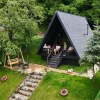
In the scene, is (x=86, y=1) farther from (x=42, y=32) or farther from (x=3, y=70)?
(x=3, y=70)

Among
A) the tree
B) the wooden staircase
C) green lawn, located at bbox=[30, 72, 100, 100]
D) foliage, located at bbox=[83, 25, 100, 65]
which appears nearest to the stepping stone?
green lawn, located at bbox=[30, 72, 100, 100]

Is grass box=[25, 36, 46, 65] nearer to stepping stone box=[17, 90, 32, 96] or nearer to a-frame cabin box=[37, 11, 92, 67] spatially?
a-frame cabin box=[37, 11, 92, 67]

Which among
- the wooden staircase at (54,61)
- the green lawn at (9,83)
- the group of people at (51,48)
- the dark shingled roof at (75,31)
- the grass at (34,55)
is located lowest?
the grass at (34,55)

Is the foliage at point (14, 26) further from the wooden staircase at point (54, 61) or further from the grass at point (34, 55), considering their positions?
the wooden staircase at point (54, 61)

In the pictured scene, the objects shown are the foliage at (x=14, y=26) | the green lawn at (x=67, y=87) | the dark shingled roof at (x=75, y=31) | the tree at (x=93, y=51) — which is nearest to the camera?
the tree at (x=93, y=51)

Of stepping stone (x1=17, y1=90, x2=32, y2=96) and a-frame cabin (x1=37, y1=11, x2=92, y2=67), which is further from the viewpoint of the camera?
a-frame cabin (x1=37, y1=11, x2=92, y2=67)

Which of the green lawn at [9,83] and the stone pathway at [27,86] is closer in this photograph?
the stone pathway at [27,86]

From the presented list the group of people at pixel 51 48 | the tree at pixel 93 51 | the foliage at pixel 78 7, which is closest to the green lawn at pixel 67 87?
the tree at pixel 93 51

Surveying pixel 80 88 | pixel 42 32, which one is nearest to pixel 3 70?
pixel 80 88
